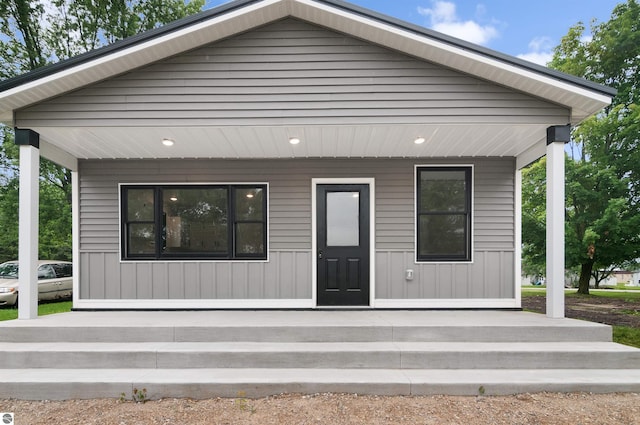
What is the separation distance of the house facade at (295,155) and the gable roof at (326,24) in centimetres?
2

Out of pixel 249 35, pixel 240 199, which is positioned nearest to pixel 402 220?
pixel 240 199

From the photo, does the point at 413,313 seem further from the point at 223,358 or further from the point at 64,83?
the point at 64,83

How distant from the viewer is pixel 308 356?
10.9ft

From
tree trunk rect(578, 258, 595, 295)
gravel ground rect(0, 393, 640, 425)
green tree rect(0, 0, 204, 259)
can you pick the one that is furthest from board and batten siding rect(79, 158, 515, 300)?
green tree rect(0, 0, 204, 259)

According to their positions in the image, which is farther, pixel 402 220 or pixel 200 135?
pixel 402 220

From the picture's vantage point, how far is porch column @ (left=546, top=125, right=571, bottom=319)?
3.94 m

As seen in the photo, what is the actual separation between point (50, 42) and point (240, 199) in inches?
461

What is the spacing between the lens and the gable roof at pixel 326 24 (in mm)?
3609

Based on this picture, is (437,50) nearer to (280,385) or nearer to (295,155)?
(295,155)

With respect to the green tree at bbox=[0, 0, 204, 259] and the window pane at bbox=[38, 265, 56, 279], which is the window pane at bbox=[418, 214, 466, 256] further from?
the green tree at bbox=[0, 0, 204, 259]

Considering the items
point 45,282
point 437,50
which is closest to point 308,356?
point 437,50

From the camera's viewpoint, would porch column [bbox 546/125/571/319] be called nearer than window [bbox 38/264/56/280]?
Yes

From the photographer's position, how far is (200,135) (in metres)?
4.18

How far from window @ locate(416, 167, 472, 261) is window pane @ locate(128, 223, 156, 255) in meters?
4.24
